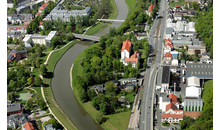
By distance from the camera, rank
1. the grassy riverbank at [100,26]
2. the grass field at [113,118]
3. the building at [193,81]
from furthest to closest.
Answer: the grassy riverbank at [100,26]
the building at [193,81]
the grass field at [113,118]

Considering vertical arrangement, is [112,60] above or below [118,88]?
above

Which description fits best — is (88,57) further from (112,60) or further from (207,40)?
(207,40)

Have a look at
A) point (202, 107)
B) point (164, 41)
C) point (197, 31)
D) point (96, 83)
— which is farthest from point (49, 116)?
point (197, 31)

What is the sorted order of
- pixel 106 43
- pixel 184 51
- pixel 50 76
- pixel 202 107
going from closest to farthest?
pixel 202 107
pixel 50 76
pixel 184 51
pixel 106 43

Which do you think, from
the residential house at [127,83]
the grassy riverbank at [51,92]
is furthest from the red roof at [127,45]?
the grassy riverbank at [51,92]

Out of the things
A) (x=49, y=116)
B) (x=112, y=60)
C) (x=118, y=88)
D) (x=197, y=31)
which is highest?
(x=197, y=31)

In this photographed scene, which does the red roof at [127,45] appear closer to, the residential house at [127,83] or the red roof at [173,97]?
the residential house at [127,83]
